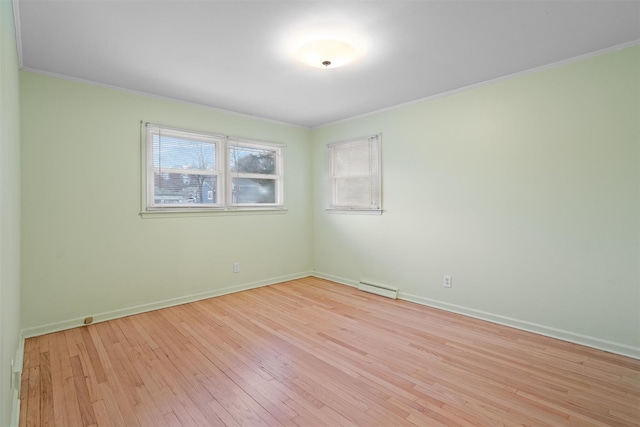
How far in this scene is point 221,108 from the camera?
4.00 meters

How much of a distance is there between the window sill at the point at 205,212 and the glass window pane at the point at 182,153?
1.71 ft

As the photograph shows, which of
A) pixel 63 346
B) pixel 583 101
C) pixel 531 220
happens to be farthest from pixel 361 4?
pixel 63 346

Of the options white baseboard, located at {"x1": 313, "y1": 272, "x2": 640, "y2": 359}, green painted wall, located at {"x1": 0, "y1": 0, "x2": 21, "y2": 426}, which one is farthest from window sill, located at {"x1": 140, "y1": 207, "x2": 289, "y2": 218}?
white baseboard, located at {"x1": 313, "y1": 272, "x2": 640, "y2": 359}

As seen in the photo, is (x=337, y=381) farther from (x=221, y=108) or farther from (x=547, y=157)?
(x=221, y=108)

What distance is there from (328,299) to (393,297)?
0.82 metres

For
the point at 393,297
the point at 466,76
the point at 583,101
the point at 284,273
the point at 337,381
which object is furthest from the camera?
the point at 284,273

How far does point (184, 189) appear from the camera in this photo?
3.76 meters

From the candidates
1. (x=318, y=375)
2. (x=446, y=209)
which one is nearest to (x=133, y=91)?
(x=318, y=375)

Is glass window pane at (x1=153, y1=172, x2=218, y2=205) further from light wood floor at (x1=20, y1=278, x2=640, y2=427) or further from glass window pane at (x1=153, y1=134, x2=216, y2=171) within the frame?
light wood floor at (x1=20, y1=278, x2=640, y2=427)

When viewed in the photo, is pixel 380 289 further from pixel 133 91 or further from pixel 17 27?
pixel 17 27

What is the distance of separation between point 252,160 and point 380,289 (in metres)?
2.51

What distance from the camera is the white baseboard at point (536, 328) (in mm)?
2461

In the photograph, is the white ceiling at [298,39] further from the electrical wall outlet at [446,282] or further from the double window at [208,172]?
the electrical wall outlet at [446,282]

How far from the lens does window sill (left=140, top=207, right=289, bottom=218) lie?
3.52 meters
